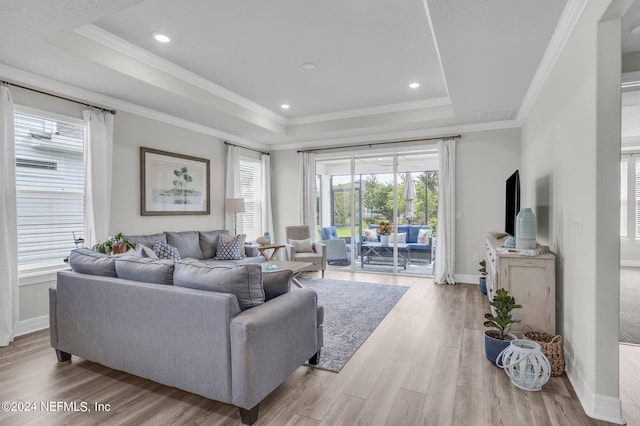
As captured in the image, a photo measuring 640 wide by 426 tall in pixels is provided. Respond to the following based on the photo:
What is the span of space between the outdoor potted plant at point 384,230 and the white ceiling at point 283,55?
1.88 metres

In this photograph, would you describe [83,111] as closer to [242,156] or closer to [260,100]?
[260,100]

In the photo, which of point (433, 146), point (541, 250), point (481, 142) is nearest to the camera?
point (541, 250)

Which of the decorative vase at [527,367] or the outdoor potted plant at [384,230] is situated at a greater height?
the outdoor potted plant at [384,230]

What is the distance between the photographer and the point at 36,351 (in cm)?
301

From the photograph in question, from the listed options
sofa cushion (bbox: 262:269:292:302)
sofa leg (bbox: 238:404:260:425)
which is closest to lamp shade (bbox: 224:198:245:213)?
sofa cushion (bbox: 262:269:292:302)

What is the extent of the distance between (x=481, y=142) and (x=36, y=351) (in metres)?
6.15

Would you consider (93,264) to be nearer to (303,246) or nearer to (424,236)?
(303,246)

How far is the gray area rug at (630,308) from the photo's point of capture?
129 inches

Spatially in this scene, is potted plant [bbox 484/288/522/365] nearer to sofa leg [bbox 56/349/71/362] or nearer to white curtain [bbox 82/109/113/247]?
sofa leg [bbox 56/349/71/362]

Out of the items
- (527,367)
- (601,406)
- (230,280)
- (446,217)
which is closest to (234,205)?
(446,217)

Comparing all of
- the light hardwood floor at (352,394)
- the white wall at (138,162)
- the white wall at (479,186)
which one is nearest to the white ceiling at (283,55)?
the white wall at (138,162)

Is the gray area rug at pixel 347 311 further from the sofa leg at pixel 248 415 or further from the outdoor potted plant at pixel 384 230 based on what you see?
the outdoor potted plant at pixel 384 230

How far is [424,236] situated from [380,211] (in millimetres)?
919

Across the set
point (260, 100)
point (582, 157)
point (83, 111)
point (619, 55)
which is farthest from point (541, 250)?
point (83, 111)
